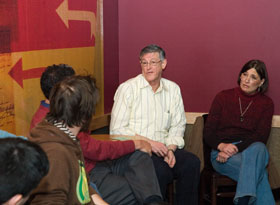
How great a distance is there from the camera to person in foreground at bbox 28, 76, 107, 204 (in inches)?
65.8

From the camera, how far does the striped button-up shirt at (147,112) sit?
3.35 m

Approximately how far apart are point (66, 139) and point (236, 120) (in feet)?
7.03

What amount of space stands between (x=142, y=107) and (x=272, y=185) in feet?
4.31

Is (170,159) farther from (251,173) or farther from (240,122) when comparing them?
(240,122)

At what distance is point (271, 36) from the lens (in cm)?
389

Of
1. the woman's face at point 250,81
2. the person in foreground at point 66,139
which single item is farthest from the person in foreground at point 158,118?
the person in foreground at point 66,139

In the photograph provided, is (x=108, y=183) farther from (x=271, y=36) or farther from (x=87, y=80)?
(x=271, y=36)

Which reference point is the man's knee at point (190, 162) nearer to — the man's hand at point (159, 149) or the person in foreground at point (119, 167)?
the man's hand at point (159, 149)

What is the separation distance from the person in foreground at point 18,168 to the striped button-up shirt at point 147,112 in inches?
75.8

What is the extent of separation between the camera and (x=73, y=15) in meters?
3.34

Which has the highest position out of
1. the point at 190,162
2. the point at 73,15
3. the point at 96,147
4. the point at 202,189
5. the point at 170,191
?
the point at 73,15

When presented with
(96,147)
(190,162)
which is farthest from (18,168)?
(190,162)

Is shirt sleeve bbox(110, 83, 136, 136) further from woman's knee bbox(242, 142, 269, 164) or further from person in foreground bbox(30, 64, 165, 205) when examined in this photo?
woman's knee bbox(242, 142, 269, 164)

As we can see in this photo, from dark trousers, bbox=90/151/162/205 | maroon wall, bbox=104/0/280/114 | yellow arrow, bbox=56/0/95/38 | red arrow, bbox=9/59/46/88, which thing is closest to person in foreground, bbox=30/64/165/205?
dark trousers, bbox=90/151/162/205
